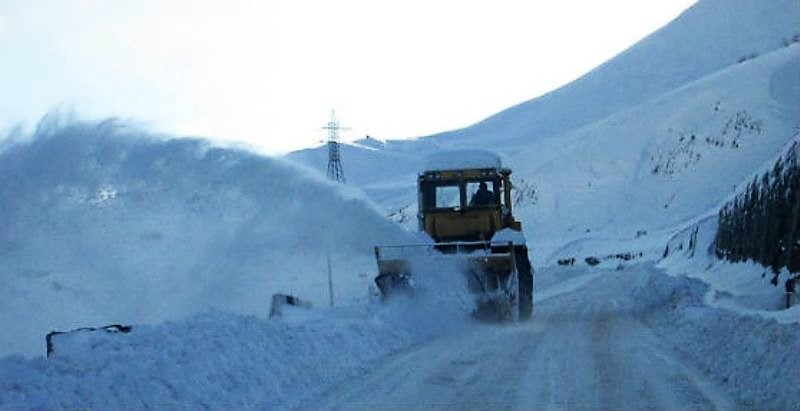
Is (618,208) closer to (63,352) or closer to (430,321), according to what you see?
(430,321)

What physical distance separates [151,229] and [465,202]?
6181mm

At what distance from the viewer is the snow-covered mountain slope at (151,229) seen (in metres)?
15.1

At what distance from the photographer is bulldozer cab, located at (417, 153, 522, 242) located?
18.3 metres

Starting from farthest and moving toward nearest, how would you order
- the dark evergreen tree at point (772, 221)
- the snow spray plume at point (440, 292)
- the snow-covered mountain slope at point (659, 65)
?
the snow-covered mountain slope at point (659, 65), the dark evergreen tree at point (772, 221), the snow spray plume at point (440, 292)

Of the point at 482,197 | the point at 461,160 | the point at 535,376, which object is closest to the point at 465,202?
the point at 482,197

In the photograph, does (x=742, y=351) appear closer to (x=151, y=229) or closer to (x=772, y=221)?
(x=772, y=221)

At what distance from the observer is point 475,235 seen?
1817cm

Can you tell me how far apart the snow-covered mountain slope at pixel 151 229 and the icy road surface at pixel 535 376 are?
419 centimetres

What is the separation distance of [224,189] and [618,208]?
60858 mm

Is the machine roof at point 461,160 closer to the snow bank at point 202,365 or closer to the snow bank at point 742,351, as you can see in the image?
the snow bank at point 742,351

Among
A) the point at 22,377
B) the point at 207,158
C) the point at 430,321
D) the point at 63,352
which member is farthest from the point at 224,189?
the point at 22,377

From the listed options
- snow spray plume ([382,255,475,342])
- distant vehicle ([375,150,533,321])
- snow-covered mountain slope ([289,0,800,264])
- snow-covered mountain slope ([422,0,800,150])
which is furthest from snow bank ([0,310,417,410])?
snow-covered mountain slope ([422,0,800,150])

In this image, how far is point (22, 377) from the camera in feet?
24.7

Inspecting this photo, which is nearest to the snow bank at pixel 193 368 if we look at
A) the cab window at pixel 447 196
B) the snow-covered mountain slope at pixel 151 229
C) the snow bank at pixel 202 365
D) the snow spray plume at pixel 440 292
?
the snow bank at pixel 202 365
